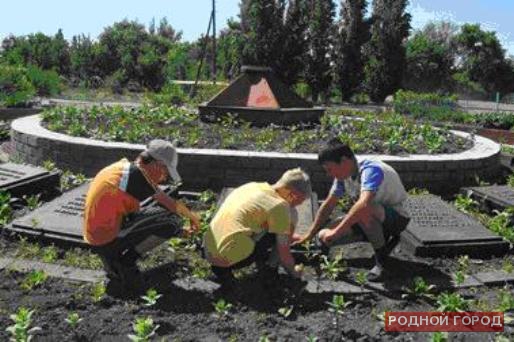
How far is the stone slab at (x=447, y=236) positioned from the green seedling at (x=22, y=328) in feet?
9.77

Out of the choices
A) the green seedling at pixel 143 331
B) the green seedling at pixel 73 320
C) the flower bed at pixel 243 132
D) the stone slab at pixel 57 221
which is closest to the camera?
the green seedling at pixel 143 331

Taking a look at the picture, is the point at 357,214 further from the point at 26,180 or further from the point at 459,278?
the point at 26,180

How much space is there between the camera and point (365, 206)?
421 cm

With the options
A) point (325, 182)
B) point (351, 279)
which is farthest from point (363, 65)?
point (351, 279)

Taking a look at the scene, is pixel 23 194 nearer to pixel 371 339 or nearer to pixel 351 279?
pixel 351 279

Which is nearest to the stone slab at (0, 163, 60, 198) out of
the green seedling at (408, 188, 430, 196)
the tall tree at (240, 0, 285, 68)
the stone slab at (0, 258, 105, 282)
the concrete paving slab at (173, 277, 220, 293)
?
the stone slab at (0, 258, 105, 282)

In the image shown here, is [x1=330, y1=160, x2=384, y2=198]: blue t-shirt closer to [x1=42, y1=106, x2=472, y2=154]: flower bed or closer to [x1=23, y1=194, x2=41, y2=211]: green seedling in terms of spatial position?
[x1=42, y1=106, x2=472, y2=154]: flower bed

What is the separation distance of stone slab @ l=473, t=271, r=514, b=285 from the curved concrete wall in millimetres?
2347

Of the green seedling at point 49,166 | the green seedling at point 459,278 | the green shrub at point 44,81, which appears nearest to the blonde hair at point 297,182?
the green seedling at point 459,278

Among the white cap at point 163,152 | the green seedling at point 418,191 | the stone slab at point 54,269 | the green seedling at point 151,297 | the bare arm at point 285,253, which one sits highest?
the white cap at point 163,152

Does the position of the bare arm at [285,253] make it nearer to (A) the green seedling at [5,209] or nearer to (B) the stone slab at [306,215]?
(B) the stone slab at [306,215]

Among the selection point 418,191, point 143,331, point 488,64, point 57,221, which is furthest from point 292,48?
point 143,331

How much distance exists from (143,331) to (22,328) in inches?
25.1

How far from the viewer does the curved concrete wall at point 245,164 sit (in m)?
6.70
